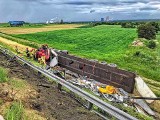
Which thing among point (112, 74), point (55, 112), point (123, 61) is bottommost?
point (123, 61)

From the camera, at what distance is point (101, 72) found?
21.2m

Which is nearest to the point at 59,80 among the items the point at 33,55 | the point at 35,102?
the point at 35,102

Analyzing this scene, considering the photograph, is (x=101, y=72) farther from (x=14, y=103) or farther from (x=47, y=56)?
(x=14, y=103)

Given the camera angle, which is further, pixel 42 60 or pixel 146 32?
pixel 146 32

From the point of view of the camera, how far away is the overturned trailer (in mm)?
18794

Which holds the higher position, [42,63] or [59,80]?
[59,80]

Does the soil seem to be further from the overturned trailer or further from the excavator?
the excavator

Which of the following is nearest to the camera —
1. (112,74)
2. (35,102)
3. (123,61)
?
(35,102)

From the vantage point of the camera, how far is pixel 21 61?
2230 centimetres

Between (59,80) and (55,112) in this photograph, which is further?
(59,80)

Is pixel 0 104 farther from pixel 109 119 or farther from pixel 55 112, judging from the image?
pixel 109 119

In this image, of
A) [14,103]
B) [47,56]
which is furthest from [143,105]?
[47,56]

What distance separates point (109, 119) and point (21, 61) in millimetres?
12864

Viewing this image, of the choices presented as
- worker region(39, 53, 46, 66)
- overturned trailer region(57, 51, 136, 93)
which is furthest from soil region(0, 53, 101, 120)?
worker region(39, 53, 46, 66)
